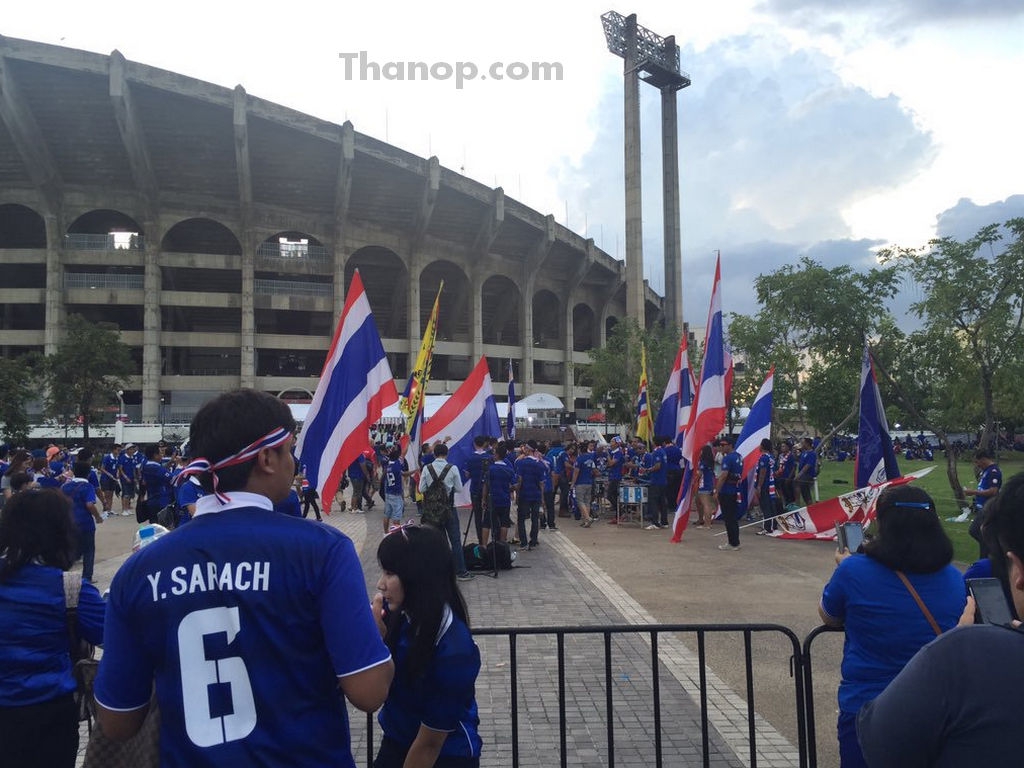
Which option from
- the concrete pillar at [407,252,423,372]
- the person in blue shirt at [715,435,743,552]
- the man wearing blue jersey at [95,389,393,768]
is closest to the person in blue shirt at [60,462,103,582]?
the man wearing blue jersey at [95,389,393,768]

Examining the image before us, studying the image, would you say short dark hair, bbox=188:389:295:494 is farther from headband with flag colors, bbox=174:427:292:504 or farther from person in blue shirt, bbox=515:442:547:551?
person in blue shirt, bbox=515:442:547:551

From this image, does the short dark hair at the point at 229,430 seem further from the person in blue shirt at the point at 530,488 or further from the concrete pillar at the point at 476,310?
the concrete pillar at the point at 476,310

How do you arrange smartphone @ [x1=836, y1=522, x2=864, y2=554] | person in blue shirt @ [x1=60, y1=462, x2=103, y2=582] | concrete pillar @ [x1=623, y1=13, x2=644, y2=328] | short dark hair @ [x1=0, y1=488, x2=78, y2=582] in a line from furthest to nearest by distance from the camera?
concrete pillar @ [x1=623, y1=13, x2=644, y2=328] < person in blue shirt @ [x1=60, y1=462, x2=103, y2=582] < smartphone @ [x1=836, y1=522, x2=864, y2=554] < short dark hair @ [x1=0, y1=488, x2=78, y2=582]

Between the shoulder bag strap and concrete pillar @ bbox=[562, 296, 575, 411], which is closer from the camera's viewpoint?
the shoulder bag strap

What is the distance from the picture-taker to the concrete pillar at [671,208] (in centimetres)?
6456

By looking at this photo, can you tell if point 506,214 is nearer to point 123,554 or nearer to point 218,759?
point 123,554

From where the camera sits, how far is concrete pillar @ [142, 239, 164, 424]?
41.9 metres

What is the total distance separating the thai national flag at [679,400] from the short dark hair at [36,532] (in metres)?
12.1

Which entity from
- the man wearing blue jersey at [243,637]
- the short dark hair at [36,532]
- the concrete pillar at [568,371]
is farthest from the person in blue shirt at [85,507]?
the concrete pillar at [568,371]

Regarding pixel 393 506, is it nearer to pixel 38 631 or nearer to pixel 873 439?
pixel 873 439

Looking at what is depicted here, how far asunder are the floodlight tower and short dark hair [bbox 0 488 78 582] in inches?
2317

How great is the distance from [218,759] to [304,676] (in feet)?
0.84

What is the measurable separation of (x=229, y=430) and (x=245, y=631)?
1.62ft

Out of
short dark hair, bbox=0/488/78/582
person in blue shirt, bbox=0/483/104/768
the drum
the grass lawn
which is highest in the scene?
short dark hair, bbox=0/488/78/582
